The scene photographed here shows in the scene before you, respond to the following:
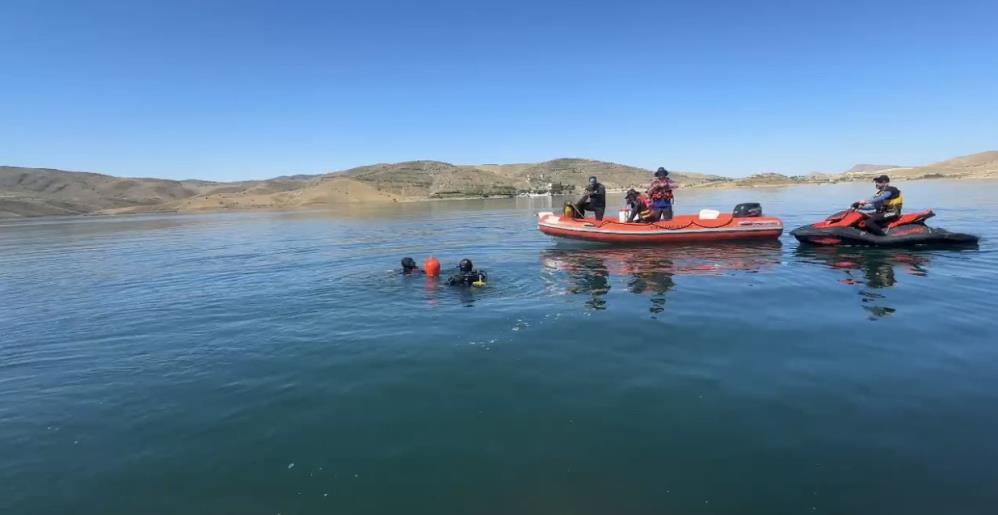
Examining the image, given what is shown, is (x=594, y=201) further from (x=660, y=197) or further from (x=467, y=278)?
(x=467, y=278)

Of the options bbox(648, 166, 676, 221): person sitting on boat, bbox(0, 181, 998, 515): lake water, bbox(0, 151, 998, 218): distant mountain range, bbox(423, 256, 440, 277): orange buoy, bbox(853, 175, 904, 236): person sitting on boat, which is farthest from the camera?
bbox(0, 151, 998, 218): distant mountain range

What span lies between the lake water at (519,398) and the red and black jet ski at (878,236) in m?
2.67

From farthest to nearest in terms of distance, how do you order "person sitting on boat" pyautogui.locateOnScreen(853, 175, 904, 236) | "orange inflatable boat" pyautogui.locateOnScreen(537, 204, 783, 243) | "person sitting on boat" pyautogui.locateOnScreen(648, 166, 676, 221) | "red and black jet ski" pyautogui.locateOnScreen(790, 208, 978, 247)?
1. "person sitting on boat" pyautogui.locateOnScreen(648, 166, 676, 221)
2. "orange inflatable boat" pyautogui.locateOnScreen(537, 204, 783, 243)
3. "person sitting on boat" pyautogui.locateOnScreen(853, 175, 904, 236)
4. "red and black jet ski" pyautogui.locateOnScreen(790, 208, 978, 247)

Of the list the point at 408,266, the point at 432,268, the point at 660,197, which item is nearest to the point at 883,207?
the point at 660,197

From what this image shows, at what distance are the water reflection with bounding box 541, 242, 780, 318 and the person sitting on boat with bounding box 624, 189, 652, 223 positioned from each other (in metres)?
1.75

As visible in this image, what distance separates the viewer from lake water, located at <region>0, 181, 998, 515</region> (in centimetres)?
407

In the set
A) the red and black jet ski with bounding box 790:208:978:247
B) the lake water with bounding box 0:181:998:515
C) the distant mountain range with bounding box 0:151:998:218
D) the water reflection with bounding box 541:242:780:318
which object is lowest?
the lake water with bounding box 0:181:998:515

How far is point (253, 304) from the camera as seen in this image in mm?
11102

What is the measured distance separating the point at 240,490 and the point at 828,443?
5.22m

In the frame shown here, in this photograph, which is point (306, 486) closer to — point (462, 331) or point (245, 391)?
point (245, 391)

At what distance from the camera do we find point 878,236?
15.0 metres

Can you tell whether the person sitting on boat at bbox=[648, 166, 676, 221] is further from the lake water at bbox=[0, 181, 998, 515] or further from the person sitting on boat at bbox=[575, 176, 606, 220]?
the lake water at bbox=[0, 181, 998, 515]

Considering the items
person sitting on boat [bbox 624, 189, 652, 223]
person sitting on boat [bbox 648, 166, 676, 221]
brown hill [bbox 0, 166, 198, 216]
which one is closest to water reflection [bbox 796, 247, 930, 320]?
person sitting on boat [bbox 648, 166, 676, 221]

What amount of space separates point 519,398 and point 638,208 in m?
14.0
